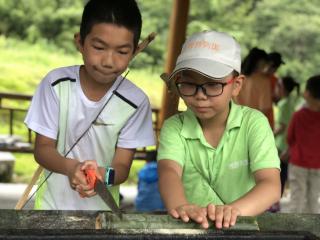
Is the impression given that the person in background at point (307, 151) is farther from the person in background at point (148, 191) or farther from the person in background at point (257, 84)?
the person in background at point (148, 191)

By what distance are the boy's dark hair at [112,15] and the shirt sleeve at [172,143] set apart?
0.87 ft

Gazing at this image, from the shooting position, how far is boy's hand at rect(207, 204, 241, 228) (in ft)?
4.35

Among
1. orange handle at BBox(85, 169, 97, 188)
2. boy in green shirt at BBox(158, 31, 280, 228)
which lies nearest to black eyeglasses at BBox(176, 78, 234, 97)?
boy in green shirt at BBox(158, 31, 280, 228)

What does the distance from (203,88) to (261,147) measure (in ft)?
0.78

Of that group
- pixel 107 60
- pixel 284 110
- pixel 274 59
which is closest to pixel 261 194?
pixel 107 60

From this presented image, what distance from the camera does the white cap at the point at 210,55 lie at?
173 cm

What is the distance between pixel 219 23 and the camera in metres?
13.1

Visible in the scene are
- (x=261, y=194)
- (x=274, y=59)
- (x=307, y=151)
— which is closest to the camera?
(x=261, y=194)

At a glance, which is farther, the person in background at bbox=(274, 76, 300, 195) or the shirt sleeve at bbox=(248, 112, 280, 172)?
the person in background at bbox=(274, 76, 300, 195)

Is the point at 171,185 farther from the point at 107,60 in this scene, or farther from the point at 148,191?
the point at 148,191

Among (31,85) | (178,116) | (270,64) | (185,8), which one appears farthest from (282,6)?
(178,116)

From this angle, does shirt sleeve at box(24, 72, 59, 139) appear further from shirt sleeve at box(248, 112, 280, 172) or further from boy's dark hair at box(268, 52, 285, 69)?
boy's dark hair at box(268, 52, 285, 69)

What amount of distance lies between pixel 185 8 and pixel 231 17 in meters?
6.54

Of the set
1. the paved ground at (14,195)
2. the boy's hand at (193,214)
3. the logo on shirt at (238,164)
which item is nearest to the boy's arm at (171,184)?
the logo on shirt at (238,164)
